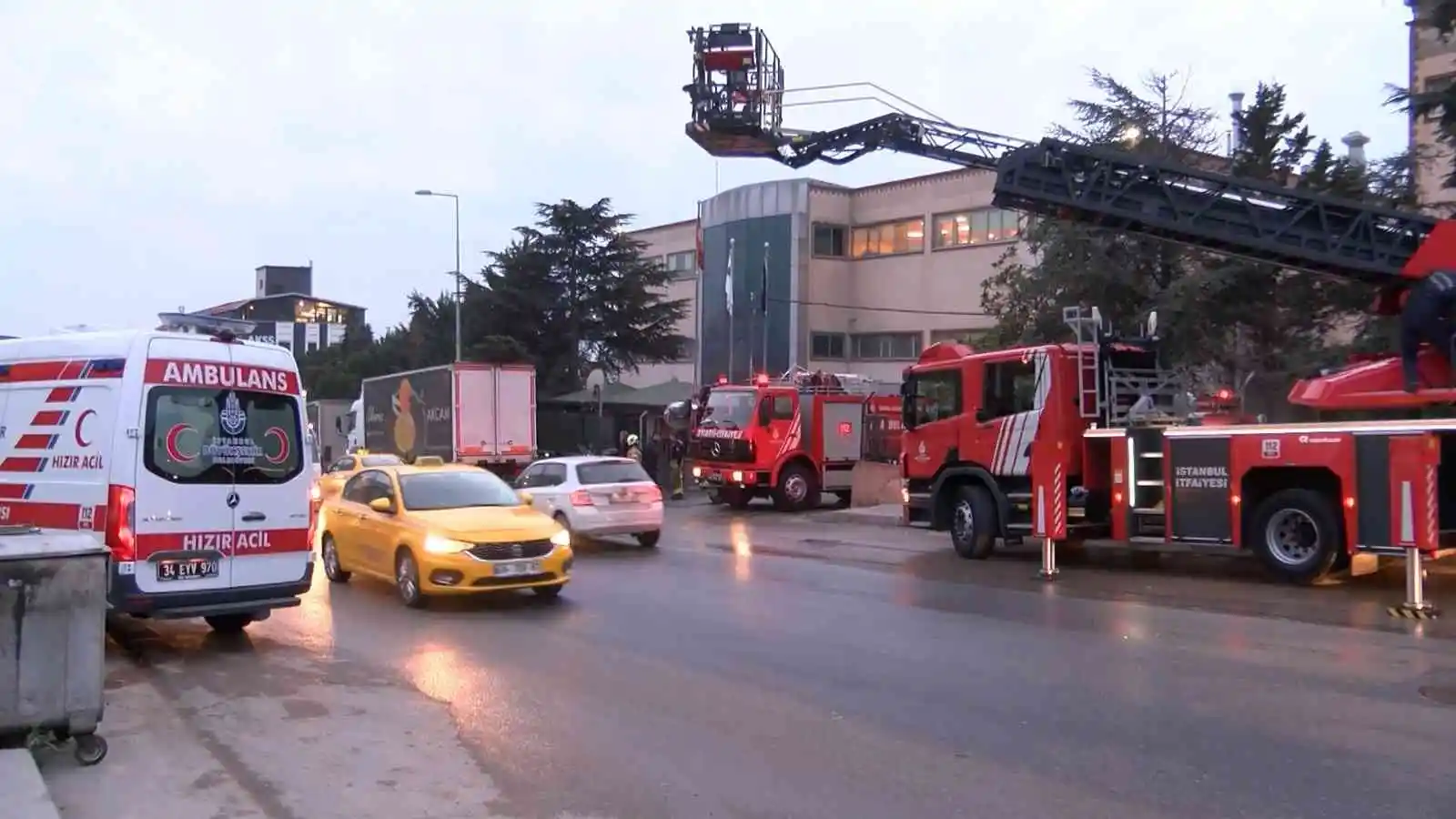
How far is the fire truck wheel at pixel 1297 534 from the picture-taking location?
43.8 ft

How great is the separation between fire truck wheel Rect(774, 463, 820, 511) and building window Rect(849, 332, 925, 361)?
18401 millimetres

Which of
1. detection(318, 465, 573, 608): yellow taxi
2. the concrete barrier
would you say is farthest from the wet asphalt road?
the concrete barrier

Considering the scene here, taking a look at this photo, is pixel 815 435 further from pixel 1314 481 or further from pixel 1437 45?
pixel 1437 45

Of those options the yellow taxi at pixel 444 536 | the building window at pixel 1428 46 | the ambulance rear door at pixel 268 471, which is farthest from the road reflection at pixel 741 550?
the building window at pixel 1428 46

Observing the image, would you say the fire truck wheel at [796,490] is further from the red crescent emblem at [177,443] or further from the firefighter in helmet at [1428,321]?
the red crescent emblem at [177,443]

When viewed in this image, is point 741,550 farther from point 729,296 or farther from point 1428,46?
point 729,296

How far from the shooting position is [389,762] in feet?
22.9

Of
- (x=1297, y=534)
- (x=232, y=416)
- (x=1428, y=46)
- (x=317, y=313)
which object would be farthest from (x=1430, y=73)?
(x=317, y=313)

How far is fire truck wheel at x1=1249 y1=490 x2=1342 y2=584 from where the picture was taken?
1335 cm

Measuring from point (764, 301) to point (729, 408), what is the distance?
17910mm

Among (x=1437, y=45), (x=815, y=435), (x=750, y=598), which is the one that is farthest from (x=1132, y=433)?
(x=1437, y=45)

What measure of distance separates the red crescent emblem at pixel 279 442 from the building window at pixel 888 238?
36.2 m

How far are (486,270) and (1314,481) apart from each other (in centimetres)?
3782

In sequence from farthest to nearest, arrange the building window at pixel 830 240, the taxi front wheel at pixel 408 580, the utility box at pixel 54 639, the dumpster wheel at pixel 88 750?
the building window at pixel 830 240
the taxi front wheel at pixel 408 580
the dumpster wheel at pixel 88 750
the utility box at pixel 54 639
